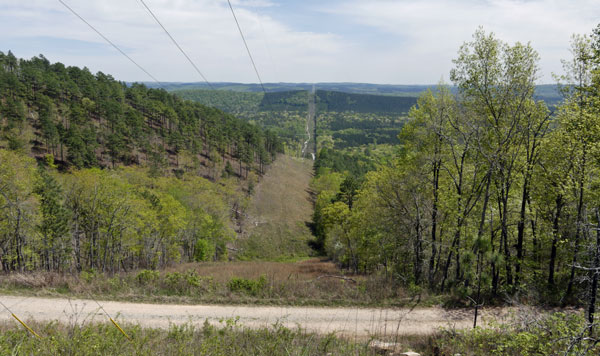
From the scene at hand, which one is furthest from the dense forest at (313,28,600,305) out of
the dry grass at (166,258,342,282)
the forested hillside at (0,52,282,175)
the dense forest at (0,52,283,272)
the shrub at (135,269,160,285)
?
the forested hillside at (0,52,282,175)

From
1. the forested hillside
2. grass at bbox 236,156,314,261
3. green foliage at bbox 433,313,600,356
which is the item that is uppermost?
the forested hillside

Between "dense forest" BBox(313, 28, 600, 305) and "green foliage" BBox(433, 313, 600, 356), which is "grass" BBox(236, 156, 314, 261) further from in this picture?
"green foliage" BBox(433, 313, 600, 356)

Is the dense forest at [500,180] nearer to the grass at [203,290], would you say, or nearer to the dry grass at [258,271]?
the grass at [203,290]

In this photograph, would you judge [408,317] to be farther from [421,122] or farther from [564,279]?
[421,122]

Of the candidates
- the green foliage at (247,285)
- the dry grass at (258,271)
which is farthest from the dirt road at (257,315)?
the dry grass at (258,271)

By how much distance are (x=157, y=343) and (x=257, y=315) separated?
4.98 metres

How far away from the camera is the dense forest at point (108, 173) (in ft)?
87.6

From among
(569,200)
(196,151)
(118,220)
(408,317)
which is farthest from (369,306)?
(196,151)

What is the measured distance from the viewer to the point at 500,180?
14.2 m

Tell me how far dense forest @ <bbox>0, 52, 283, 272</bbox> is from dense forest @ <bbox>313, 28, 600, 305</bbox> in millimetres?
20762

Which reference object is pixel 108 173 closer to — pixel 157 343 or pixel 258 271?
pixel 258 271

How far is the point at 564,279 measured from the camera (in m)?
14.0

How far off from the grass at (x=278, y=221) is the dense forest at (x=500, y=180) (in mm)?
44247

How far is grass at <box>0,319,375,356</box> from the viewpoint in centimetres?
643
